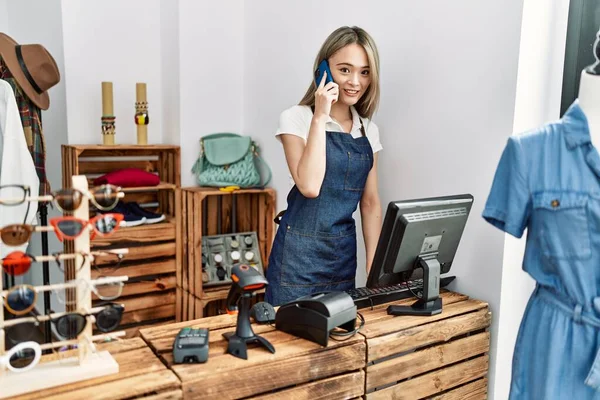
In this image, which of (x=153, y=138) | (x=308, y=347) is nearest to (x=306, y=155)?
(x=308, y=347)

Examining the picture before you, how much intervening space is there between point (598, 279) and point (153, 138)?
289cm

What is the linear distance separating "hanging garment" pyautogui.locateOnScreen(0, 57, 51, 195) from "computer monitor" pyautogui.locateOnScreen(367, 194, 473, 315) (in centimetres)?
192

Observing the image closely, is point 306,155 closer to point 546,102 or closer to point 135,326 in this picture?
point 546,102

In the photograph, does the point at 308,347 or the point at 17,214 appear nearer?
the point at 308,347

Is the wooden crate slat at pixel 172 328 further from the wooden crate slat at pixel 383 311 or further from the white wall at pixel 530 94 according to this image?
the white wall at pixel 530 94

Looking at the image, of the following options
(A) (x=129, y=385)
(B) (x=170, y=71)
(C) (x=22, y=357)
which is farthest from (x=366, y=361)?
(B) (x=170, y=71)

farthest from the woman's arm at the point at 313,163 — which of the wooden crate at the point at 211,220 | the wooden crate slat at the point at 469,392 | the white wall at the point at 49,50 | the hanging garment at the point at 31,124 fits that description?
the white wall at the point at 49,50

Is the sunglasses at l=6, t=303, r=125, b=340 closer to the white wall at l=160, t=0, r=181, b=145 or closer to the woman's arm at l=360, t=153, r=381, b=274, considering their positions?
the woman's arm at l=360, t=153, r=381, b=274

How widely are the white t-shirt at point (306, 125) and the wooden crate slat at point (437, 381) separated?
869 mm

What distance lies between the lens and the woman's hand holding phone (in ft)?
6.30

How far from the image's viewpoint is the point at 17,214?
2543mm

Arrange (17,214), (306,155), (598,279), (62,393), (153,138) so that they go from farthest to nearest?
(153,138) → (17,214) → (306,155) → (598,279) → (62,393)

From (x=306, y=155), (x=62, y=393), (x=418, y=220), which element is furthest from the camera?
(x=306, y=155)

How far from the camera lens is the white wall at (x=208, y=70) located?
11.1 feet
